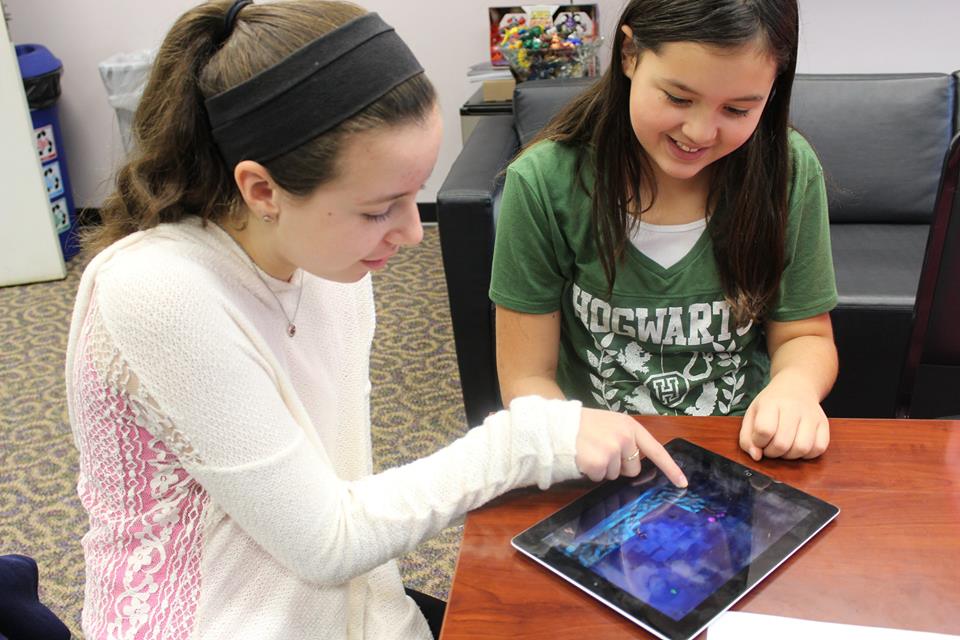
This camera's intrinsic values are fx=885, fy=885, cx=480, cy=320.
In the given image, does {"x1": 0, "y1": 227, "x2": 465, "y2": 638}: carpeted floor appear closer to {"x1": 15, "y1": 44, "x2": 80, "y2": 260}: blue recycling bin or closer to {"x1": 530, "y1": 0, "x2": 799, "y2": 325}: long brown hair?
{"x1": 15, "y1": 44, "x2": 80, "y2": 260}: blue recycling bin

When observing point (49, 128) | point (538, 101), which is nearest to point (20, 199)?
point (49, 128)

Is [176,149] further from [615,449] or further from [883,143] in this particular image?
[883,143]

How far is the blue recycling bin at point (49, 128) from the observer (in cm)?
322

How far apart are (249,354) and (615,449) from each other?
0.34 m

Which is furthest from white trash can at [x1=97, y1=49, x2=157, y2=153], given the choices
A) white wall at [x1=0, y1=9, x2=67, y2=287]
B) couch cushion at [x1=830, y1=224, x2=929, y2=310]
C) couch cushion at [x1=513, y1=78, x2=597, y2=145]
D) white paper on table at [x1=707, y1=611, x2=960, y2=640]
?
white paper on table at [x1=707, y1=611, x2=960, y2=640]

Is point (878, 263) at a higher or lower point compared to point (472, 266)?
lower

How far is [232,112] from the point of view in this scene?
2.42 ft

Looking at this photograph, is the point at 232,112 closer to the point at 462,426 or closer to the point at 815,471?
the point at 815,471

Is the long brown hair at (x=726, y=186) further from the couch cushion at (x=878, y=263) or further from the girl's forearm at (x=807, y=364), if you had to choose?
the couch cushion at (x=878, y=263)

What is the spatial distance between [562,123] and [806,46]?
2.06 m

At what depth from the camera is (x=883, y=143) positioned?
2412mm

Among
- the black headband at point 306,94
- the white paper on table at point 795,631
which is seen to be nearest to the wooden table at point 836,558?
the white paper on table at point 795,631

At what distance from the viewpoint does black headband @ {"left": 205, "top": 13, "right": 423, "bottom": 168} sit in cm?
72

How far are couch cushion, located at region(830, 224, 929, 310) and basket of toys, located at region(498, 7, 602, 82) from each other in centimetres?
95
